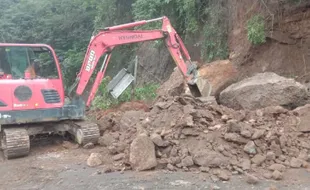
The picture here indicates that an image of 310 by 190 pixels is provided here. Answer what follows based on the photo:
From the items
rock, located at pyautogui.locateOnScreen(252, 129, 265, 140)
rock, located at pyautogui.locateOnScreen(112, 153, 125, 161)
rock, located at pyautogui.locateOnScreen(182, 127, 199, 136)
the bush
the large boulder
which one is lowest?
rock, located at pyautogui.locateOnScreen(112, 153, 125, 161)

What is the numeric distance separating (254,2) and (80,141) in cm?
689

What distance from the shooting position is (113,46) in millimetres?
7805

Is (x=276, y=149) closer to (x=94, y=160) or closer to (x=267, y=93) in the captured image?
(x=267, y=93)

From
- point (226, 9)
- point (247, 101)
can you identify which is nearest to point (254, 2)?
point (226, 9)

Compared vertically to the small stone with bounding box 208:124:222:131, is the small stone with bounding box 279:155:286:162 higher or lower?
lower

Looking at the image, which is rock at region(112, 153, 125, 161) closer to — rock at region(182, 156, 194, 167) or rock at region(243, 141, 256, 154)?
rock at region(182, 156, 194, 167)

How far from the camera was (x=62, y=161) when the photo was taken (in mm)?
6492

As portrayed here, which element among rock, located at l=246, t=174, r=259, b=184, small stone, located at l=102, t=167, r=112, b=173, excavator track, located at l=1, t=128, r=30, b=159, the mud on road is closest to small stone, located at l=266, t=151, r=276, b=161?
the mud on road

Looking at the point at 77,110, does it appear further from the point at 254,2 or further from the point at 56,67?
the point at 254,2

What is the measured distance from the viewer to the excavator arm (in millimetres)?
7656

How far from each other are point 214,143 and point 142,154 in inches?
44.1

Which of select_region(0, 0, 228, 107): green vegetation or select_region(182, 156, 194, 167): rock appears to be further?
select_region(0, 0, 228, 107): green vegetation

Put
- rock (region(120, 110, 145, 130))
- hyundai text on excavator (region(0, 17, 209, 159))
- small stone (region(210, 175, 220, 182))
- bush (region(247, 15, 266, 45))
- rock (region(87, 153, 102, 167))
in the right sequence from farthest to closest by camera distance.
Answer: bush (region(247, 15, 266, 45)), rock (region(120, 110, 145, 130)), hyundai text on excavator (region(0, 17, 209, 159)), rock (region(87, 153, 102, 167)), small stone (region(210, 175, 220, 182))

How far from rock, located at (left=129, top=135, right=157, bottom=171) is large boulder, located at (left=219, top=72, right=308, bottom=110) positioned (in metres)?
3.46
